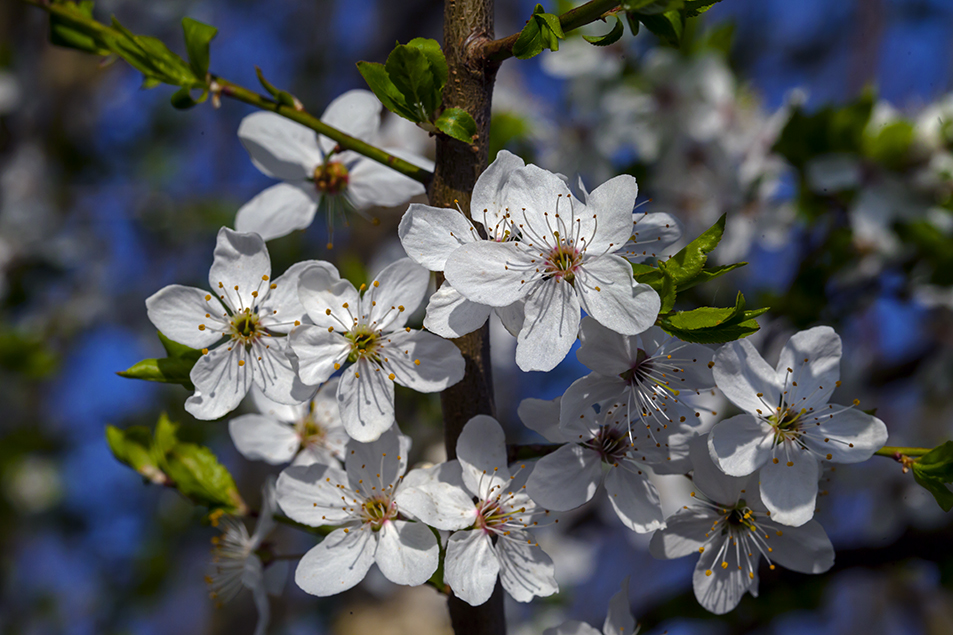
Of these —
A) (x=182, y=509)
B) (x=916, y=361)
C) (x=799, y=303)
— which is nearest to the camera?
(x=799, y=303)

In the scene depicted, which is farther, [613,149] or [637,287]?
[613,149]

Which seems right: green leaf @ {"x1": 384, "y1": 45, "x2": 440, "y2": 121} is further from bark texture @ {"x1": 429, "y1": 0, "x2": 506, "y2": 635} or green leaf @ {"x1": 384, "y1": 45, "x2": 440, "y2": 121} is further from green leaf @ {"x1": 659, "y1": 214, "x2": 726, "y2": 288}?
→ green leaf @ {"x1": 659, "y1": 214, "x2": 726, "y2": 288}

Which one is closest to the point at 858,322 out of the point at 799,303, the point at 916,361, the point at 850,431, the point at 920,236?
the point at 916,361

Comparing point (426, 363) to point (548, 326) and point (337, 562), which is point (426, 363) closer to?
point (548, 326)

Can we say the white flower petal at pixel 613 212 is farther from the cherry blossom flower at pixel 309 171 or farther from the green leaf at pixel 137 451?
the green leaf at pixel 137 451

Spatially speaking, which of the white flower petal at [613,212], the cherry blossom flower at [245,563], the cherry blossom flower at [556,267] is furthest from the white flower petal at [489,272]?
the cherry blossom flower at [245,563]

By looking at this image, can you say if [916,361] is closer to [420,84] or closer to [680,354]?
[680,354]

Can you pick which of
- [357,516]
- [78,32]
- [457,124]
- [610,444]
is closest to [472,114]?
[457,124]
